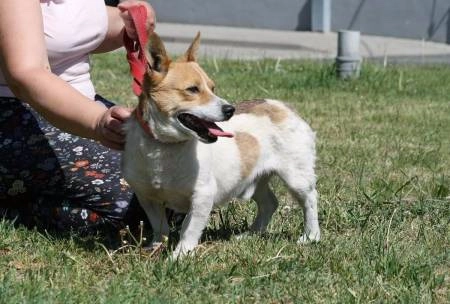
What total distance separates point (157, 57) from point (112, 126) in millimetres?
300

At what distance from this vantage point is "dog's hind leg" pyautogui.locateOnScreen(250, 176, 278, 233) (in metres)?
4.42

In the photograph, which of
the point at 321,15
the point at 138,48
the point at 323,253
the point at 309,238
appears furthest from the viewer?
the point at 321,15

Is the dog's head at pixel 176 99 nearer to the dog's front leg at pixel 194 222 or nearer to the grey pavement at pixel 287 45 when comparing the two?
the dog's front leg at pixel 194 222

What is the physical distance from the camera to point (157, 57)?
3592mm

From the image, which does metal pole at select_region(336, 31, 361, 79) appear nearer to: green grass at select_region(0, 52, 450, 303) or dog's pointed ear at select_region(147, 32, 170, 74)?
green grass at select_region(0, 52, 450, 303)

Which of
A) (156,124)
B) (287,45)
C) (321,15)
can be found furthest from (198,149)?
(321,15)

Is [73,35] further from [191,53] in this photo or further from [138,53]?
[191,53]

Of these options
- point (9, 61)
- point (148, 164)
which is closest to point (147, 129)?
point (148, 164)

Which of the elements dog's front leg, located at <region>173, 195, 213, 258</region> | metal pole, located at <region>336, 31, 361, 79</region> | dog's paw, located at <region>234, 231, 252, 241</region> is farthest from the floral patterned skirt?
metal pole, located at <region>336, 31, 361, 79</region>

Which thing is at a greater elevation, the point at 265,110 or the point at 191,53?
the point at 191,53

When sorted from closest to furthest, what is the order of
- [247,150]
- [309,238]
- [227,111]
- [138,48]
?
[227,111]
[138,48]
[247,150]
[309,238]

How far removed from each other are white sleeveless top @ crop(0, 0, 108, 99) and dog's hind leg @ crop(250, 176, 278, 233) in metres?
0.86

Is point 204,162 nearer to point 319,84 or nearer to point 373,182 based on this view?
point 373,182

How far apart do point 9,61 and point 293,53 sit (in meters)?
11.2
